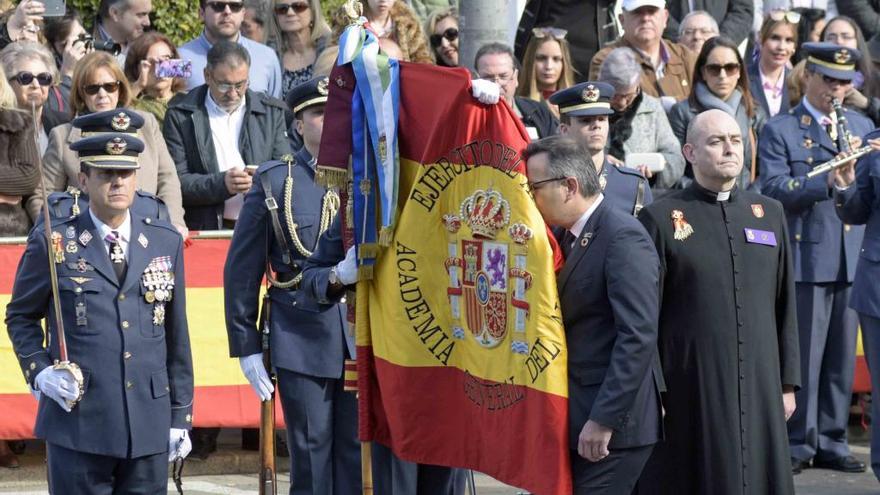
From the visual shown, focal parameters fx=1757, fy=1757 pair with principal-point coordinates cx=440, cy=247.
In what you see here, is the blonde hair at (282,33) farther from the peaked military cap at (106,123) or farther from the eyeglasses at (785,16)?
the peaked military cap at (106,123)

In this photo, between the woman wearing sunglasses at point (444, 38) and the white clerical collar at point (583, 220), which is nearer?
the white clerical collar at point (583, 220)

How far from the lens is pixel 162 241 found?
7.57 meters

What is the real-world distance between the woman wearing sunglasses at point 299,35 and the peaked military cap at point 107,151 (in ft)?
16.8

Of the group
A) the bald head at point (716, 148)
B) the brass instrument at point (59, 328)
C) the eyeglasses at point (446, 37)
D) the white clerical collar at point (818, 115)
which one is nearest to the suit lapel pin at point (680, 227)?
the bald head at point (716, 148)

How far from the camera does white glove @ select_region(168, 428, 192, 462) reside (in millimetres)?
7625

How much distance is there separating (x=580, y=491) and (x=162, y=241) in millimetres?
2222

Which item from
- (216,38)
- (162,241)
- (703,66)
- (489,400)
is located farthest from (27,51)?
(489,400)

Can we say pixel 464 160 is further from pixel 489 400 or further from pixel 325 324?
pixel 325 324

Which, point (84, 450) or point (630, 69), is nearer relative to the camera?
point (84, 450)

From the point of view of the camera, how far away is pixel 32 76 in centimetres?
1047

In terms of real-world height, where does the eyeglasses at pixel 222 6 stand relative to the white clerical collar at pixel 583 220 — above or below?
above

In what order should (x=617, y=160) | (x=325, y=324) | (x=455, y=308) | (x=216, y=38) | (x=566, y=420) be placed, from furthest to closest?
(x=216, y=38) < (x=617, y=160) < (x=325, y=324) < (x=455, y=308) < (x=566, y=420)

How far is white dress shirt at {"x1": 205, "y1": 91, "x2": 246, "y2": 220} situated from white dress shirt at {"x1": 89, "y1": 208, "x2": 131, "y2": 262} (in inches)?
128

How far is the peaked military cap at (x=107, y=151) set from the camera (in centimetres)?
731
